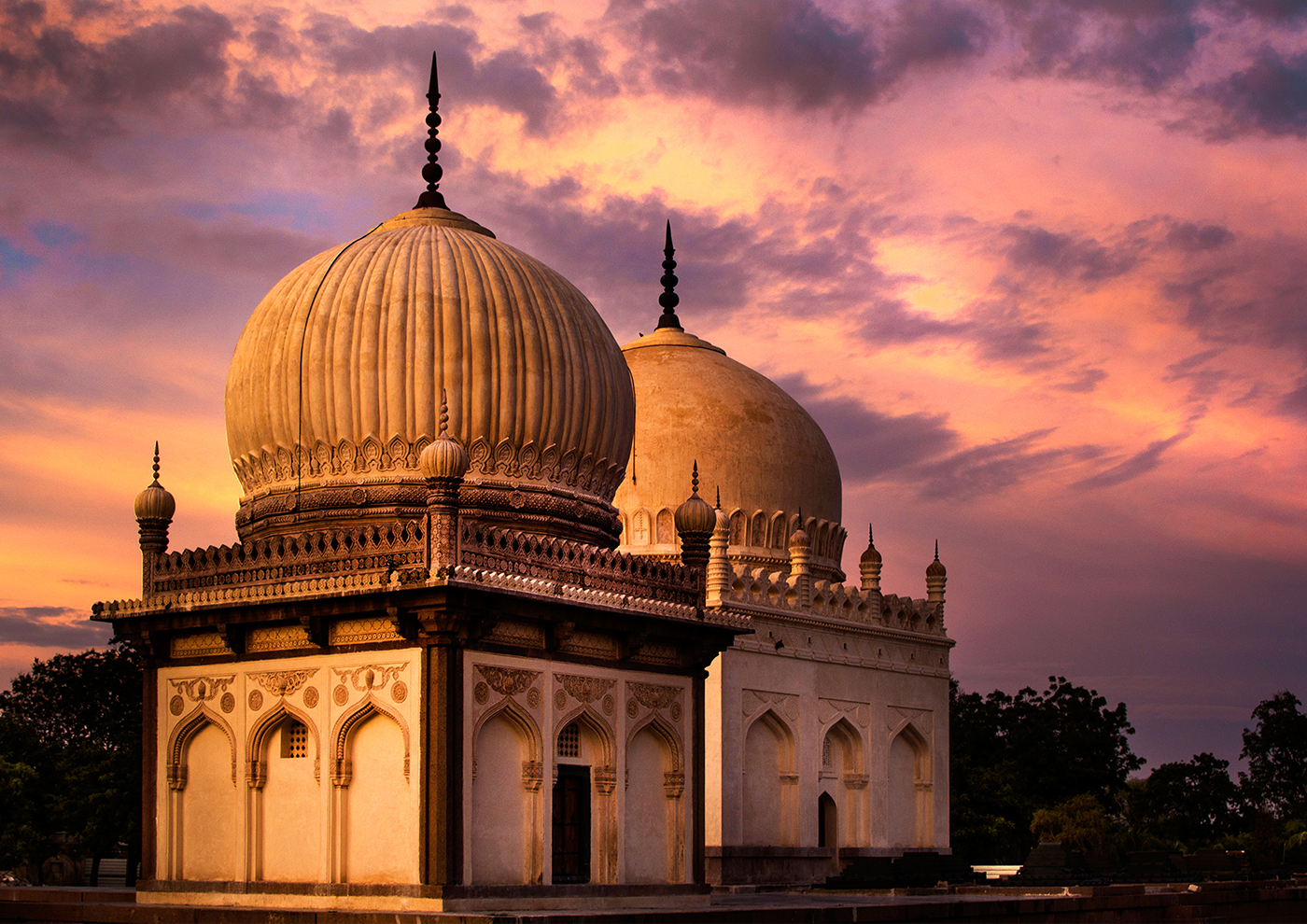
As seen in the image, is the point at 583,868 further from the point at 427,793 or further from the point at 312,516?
the point at 312,516

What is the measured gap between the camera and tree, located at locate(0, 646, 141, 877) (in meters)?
36.2

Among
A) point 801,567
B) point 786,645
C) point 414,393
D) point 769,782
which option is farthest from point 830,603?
point 414,393

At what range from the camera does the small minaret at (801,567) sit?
98.3ft

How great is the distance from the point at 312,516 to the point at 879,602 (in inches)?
590

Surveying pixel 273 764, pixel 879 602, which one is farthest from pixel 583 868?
pixel 879 602

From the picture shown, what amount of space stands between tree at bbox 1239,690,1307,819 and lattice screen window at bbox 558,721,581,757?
43606 mm

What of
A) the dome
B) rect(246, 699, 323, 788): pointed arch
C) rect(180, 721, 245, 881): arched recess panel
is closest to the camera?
rect(246, 699, 323, 788): pointed arch

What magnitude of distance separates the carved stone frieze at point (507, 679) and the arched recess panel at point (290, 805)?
6.72 ft

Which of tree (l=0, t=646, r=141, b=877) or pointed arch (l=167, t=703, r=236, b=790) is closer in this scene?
pointed arch (l=167, t=703, r=236, b=790)

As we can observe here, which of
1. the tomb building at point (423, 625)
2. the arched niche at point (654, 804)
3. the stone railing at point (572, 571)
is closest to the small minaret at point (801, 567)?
the tomb building at point (423, 625)

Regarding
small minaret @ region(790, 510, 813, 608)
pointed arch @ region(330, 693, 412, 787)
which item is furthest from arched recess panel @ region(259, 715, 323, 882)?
small minaret @ region(790, 510, 813, 608)

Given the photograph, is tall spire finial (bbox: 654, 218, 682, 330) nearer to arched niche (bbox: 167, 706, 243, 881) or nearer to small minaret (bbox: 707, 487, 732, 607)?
small minaret (bbox: 707, 487, 732, 607)

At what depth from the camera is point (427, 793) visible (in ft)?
54.0

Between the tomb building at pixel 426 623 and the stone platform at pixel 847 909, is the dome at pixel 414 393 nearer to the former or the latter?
the tomb building at pixel 426 623
